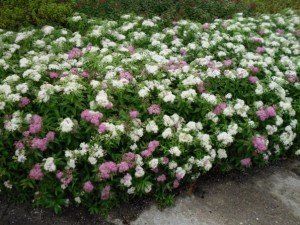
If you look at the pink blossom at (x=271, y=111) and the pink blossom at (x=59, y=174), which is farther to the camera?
the pink blossom at (x=271, y=111)

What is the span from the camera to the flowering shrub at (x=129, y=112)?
199 inches

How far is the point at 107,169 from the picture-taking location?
193 inches

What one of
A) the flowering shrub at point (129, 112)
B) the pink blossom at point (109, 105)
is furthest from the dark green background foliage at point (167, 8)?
the pink blossom at point (109, 105)

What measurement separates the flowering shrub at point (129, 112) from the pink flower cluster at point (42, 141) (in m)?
0.02

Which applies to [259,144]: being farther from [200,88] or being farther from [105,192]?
[105,192]

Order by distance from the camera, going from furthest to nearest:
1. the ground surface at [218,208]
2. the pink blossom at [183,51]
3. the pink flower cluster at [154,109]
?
the pink blossom at [183,51]
the pink flower cluster at [154,109]
the ground surface at [218,208]

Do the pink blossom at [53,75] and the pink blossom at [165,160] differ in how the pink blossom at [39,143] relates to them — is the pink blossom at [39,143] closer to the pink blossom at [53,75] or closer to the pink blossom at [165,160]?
the pink blossom at [53,75]

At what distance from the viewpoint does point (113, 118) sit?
209 inches

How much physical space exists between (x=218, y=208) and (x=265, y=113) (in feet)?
5.38

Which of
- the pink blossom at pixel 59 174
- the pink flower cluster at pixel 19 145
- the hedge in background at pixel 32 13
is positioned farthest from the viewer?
the hedge in background at pixel 32 13

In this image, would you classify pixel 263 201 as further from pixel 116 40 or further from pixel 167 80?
pixel 116 40

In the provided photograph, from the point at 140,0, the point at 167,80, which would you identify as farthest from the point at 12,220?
the point at 140,0

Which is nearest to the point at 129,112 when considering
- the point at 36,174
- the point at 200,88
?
the point at 200,88

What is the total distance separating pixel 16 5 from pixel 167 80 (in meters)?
4.48
